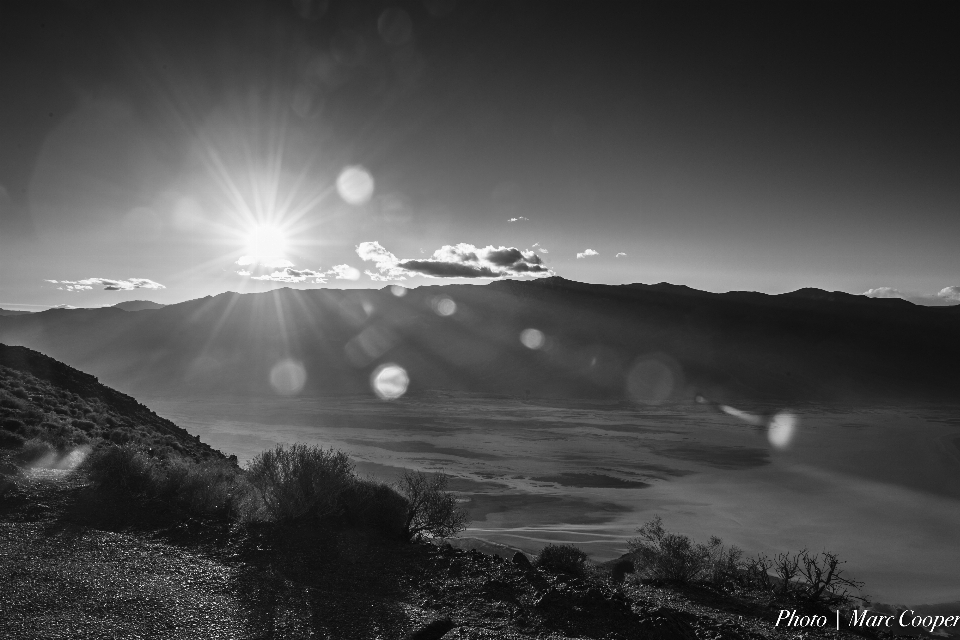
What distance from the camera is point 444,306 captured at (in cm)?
9988

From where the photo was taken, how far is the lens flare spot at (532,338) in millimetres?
78331

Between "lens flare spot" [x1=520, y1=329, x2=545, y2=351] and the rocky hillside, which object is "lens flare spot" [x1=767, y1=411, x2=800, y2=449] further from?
"lens flare spot" [x1=520, y1=329, x2=545, y2=351]

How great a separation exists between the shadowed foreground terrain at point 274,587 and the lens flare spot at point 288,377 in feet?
209

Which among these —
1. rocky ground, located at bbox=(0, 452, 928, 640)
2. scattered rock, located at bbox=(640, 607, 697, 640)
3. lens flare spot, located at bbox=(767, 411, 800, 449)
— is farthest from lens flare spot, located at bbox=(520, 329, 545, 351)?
scattered rock, located at bbox=(640, 607, 697, 640)

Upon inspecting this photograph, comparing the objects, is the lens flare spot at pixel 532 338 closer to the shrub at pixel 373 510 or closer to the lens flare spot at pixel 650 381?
the lens flare spot at pixel 650 381

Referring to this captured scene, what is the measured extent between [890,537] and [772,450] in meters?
15.8

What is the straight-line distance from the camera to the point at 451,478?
86.2 ft

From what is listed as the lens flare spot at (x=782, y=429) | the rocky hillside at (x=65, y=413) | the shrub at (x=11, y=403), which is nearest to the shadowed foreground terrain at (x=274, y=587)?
the rocky hillside at (x=65, y=413)

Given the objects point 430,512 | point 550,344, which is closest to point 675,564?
point 430,512

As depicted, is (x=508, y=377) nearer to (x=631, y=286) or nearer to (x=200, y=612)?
(x=631, y=286)

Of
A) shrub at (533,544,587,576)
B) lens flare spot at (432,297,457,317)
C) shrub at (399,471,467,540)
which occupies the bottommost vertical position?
shrub at (533,544,587,576)

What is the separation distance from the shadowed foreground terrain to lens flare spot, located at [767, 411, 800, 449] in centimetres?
3268

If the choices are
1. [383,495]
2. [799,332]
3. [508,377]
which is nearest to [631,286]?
[799,332]

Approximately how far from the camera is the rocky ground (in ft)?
17.6
